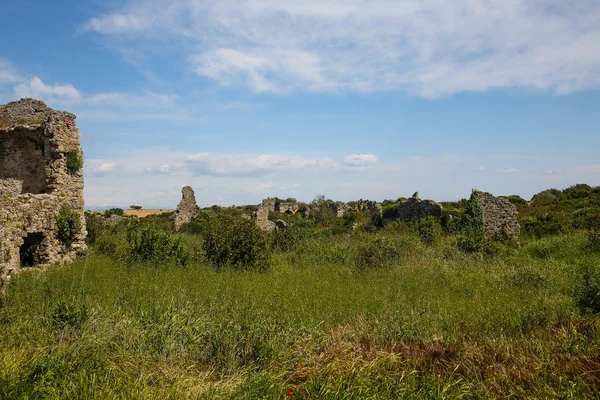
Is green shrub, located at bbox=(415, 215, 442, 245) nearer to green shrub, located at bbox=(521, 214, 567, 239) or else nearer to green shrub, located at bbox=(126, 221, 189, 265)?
green shrub, located at bbox=(521, 214, 567, 239)

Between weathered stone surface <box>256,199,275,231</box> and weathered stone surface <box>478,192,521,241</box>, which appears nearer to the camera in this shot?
weathered stone surface <box>478,192,521,241</box>

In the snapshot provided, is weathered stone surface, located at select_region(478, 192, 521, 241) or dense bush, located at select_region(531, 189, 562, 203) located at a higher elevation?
dense bush, located at select_region(531, 189, 562, 203)

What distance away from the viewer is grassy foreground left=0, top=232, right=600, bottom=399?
4.87 m

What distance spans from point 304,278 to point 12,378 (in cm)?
677

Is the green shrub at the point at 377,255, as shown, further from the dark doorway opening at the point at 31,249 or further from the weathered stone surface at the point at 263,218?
the weathered stone surface at the point at 263,218

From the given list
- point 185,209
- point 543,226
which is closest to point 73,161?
point 185,209

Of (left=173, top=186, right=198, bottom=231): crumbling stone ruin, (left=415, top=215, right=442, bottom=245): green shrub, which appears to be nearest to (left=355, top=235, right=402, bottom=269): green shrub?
(left=415, top=215, right=442, bottom=245): green shrub

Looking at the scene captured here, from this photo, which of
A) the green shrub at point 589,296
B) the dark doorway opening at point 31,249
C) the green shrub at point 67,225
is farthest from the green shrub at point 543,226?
the dark doorway opening at point 31,249

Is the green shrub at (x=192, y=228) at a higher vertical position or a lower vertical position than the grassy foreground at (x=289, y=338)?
higher

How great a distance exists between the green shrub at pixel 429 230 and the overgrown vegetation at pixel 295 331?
18.7 feet

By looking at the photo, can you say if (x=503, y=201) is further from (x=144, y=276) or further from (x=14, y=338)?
(x=14, y=338)

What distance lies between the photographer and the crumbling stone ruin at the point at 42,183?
11.8m

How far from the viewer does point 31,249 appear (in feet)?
41.5

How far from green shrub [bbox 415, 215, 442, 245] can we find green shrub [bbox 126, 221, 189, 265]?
10311mm
